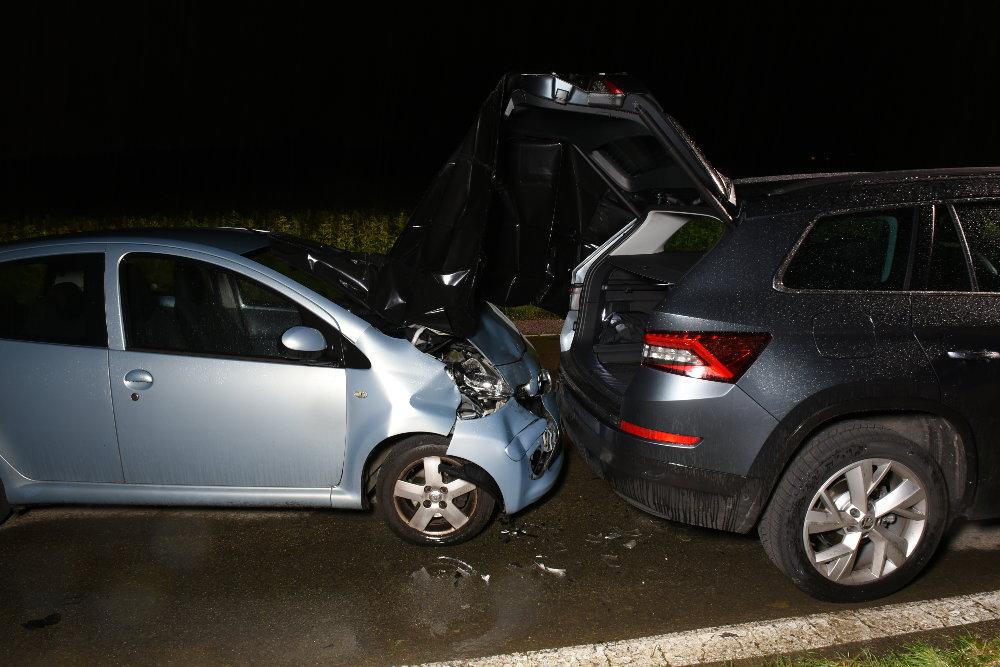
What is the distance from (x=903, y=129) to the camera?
70.9 feet

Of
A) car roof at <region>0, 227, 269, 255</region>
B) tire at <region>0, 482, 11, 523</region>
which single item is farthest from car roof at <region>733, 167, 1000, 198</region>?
tire at <region>0, 482, 11, 523</region>

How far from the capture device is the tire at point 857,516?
12.3 feet

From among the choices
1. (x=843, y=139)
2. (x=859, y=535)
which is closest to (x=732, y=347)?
(x=859, y=535)

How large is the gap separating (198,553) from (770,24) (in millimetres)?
20704

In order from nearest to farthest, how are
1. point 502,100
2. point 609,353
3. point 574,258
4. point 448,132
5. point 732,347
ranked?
point 732,347, point 502,100, point 609,353, point 574,258, point 448,132

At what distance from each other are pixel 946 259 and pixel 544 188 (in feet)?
6.81

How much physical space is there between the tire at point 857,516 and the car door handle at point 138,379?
2770 millimetres

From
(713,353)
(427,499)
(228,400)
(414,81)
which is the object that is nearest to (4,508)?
(228,400)

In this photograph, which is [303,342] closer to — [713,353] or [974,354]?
[713,353]

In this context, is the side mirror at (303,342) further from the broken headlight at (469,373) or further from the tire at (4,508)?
the tire at (4,508)

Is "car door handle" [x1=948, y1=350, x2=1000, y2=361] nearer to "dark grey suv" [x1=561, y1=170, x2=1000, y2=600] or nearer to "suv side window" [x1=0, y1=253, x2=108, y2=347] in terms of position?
"dark grey suv" [x1=561, y1=170, x2=1000, y2=600]

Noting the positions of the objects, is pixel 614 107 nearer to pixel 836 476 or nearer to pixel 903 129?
pixel 836 476

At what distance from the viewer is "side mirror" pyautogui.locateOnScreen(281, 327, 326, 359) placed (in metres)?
4.16

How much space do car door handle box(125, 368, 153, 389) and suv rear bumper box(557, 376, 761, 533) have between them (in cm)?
209
